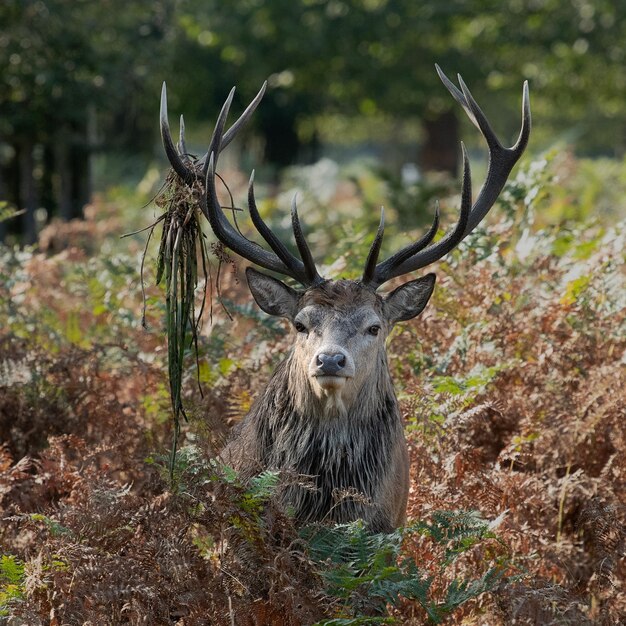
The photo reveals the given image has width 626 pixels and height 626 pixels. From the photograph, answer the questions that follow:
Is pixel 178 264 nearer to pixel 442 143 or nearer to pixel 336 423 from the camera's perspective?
pixel 336 423

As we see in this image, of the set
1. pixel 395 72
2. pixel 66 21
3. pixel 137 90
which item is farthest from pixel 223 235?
pixel 395 72

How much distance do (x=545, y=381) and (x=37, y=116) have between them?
978 centimetres

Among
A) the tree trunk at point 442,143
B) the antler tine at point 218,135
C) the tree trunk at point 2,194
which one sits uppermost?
the tree trunk at point 442,143

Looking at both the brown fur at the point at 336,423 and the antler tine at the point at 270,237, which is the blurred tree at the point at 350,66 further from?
the brown fur at the point at 336,423

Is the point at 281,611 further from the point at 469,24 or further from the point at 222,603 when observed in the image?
the point at 469,24

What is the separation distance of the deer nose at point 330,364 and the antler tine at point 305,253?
0.62m

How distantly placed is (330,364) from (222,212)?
1.08 metres

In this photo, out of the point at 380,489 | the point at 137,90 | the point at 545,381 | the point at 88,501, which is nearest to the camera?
the point at 88,501

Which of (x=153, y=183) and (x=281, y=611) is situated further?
(x=153, y=183)

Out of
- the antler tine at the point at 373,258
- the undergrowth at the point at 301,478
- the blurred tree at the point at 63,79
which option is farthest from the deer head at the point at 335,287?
the blurred tree at the point at 63,79

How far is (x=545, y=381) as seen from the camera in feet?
22.3

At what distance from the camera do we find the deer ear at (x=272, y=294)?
5828 mm

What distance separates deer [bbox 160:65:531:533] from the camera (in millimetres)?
5293

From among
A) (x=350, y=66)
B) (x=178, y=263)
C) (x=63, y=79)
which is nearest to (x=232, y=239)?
(x=178, y=263)
